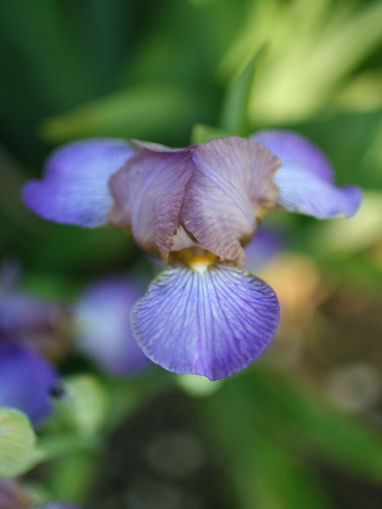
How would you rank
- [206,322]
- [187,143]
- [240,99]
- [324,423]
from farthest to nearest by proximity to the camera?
[187,143] < [324,423] < [240,99] < [206,322]

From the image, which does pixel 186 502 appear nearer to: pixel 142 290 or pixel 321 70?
pixel 142 290

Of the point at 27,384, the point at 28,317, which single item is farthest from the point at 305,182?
the point at 28,317

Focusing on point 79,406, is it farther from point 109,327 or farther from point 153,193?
point 109,327

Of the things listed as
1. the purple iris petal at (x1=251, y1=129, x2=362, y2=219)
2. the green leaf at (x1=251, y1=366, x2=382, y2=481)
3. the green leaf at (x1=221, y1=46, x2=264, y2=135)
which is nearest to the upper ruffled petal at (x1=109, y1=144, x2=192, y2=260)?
the purple iris petal at (x1=251, y1=129, x2=362, y2=219)

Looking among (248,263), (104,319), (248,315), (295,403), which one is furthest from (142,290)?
(248,315)

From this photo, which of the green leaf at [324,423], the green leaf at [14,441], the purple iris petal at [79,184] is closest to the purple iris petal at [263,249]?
the green leaf at [324,423]

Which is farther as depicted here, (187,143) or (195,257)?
(187,143)
